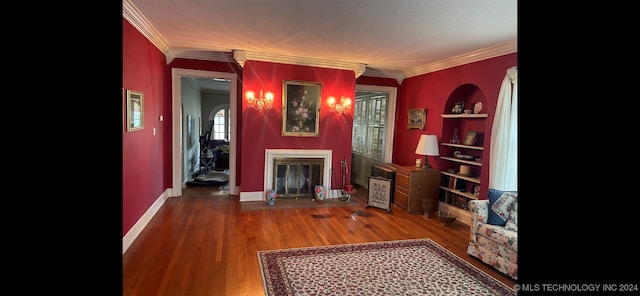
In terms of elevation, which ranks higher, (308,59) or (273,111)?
(308,59)

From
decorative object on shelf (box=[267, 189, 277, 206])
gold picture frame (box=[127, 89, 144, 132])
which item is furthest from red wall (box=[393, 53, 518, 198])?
gold picture frame (box=[127, 89, 144, 132])

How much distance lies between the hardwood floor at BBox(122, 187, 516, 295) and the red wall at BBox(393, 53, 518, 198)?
3.99 ft

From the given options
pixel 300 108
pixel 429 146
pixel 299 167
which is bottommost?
pixel 299 167

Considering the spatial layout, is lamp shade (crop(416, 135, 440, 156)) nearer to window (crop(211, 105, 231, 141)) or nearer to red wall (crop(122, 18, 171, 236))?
red wall (crop(122, 18, 171, 236))

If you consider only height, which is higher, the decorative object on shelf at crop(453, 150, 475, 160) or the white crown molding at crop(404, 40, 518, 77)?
the white crown molding at crop(404, 40, 518, 77)

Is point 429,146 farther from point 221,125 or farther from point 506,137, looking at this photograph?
point 221,125

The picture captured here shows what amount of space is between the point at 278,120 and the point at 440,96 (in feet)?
8.79

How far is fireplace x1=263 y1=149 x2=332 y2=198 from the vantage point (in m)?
5.05

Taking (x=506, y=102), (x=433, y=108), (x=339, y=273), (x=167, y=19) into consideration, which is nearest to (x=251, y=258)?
(x=339, y=273)

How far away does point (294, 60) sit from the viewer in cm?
488

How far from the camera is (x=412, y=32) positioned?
10.8ft

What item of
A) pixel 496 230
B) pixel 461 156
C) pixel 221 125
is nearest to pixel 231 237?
pixel 496 230

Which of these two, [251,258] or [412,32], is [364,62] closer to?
[412,32]
